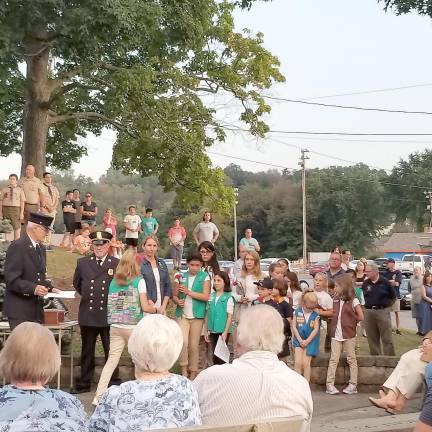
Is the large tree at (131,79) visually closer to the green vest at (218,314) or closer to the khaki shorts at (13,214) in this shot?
the khaki shorts at (13,214)

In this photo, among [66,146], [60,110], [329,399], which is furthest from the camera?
[66,146]

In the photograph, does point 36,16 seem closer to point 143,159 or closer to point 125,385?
point 143,159

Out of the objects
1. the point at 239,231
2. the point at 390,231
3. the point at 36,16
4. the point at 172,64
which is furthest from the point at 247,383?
the point at 390,231

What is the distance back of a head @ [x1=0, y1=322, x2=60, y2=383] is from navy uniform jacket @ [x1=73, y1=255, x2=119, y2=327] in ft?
19.3

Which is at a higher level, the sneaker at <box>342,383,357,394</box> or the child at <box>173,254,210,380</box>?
the child at <box>173,254,210,380</box>

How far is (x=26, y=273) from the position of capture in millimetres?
8688

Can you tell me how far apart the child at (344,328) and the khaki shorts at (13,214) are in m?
8.30

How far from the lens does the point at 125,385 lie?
4230 millimetres

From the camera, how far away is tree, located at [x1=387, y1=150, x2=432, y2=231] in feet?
323

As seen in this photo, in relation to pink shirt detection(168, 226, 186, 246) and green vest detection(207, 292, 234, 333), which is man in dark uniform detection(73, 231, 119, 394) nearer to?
green vest detection(207, 292, 234, 333)

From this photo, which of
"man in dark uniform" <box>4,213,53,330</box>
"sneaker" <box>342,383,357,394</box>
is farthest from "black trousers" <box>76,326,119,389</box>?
"sneaker" <box>342,383,357,394</box>

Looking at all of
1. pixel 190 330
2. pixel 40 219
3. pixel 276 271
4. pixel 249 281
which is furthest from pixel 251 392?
pixel 276 271

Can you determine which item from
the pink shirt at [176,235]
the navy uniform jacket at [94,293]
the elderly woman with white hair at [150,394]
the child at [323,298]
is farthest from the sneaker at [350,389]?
the pink shirt at [176,235]

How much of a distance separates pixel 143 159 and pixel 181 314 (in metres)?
14.8
